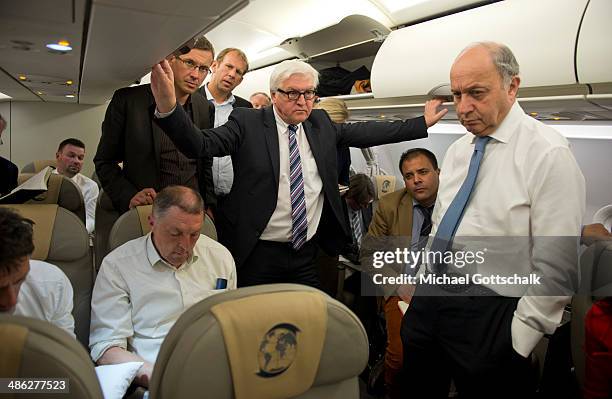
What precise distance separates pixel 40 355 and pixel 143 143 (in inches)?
73.6

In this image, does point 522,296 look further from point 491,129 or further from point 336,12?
point 336,12

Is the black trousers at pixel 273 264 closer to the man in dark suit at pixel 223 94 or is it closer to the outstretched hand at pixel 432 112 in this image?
the man in dark suit at pixel 223 94

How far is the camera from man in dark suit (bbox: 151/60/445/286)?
7.55 feet

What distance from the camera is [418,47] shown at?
8.70 ft

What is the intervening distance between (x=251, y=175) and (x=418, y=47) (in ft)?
3.96

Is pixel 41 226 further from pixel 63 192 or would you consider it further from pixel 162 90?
pixel 63 192

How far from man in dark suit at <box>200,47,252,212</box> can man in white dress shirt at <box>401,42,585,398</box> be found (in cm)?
158

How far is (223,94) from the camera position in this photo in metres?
3.21

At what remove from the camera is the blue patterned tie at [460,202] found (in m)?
1.75

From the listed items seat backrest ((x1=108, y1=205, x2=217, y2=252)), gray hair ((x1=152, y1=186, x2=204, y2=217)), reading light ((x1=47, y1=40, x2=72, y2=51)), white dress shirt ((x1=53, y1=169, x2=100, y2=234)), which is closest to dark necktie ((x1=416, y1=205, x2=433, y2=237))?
gray hair ((x1=152, y1=186, x2=204, y2=217))

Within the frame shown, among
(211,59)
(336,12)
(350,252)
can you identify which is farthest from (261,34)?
(350,252)

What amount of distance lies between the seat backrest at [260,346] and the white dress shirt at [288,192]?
1151 millimetres

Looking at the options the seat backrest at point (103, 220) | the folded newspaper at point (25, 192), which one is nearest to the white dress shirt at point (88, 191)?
the seat backrest at point (103, 220)

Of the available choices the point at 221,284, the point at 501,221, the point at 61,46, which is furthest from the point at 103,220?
the point at 501,221
